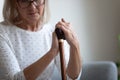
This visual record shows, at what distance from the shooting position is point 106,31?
7.70ft

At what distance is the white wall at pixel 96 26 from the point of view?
2.22 meters

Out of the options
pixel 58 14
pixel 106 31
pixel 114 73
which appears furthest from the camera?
pixel 106 31

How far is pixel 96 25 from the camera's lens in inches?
91.1

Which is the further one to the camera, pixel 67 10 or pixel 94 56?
pixel 94 56

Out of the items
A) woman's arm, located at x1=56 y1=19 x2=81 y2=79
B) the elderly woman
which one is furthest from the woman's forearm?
woman's arm, located at x1=56 y1=19 x2=81 y2=79

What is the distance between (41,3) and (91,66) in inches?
22.5

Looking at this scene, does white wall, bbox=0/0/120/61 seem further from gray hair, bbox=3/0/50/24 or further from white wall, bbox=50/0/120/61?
gray hair, bbox=3/0/50/24

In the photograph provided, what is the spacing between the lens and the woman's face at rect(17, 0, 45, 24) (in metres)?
1.11

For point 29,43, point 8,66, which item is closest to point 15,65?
point 8,66

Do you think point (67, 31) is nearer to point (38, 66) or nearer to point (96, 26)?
point (38, 66)

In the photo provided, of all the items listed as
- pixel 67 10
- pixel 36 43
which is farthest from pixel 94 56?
pixel 36 43

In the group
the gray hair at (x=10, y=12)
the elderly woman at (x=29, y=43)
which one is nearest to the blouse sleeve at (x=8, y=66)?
the elderly woman at (x=29, y=43)

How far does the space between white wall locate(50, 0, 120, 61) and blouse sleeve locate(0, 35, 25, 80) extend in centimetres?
114

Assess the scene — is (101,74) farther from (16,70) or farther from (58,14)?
(58,14)
